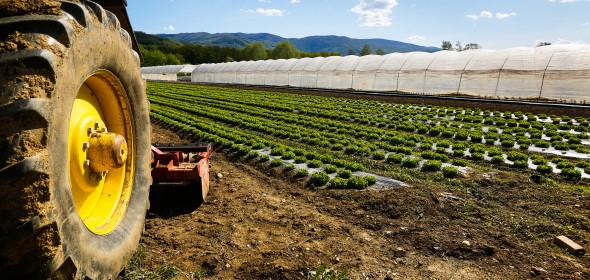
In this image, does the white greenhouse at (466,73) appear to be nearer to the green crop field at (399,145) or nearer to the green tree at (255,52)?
the green crop field at (399,145)

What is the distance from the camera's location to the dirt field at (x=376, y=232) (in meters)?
4.61

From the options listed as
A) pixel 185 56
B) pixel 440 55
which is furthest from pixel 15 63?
pixel 185 56

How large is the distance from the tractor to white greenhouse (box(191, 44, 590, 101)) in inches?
1082

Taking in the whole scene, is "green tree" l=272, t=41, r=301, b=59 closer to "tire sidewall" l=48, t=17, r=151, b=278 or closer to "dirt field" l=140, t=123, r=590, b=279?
"dirt field" l=140, t=123, r=590, b=279

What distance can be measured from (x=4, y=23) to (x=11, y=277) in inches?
56.0

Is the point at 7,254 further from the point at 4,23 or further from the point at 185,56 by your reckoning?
the point at 185,56

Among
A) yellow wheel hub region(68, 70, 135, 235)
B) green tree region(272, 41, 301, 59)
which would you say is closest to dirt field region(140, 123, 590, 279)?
yellow wheel hub region(68, 70, 135, 235)

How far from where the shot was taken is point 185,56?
141 metres

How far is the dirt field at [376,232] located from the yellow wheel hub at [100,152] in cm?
136

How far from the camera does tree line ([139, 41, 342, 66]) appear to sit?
4619 inches

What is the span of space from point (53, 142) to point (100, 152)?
0.76 metres

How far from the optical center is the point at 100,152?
2783mm

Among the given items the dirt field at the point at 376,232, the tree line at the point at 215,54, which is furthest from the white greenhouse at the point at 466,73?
the tree line at the point at 215,54

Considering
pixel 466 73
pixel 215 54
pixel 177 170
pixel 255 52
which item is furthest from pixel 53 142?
pixel 215 54
